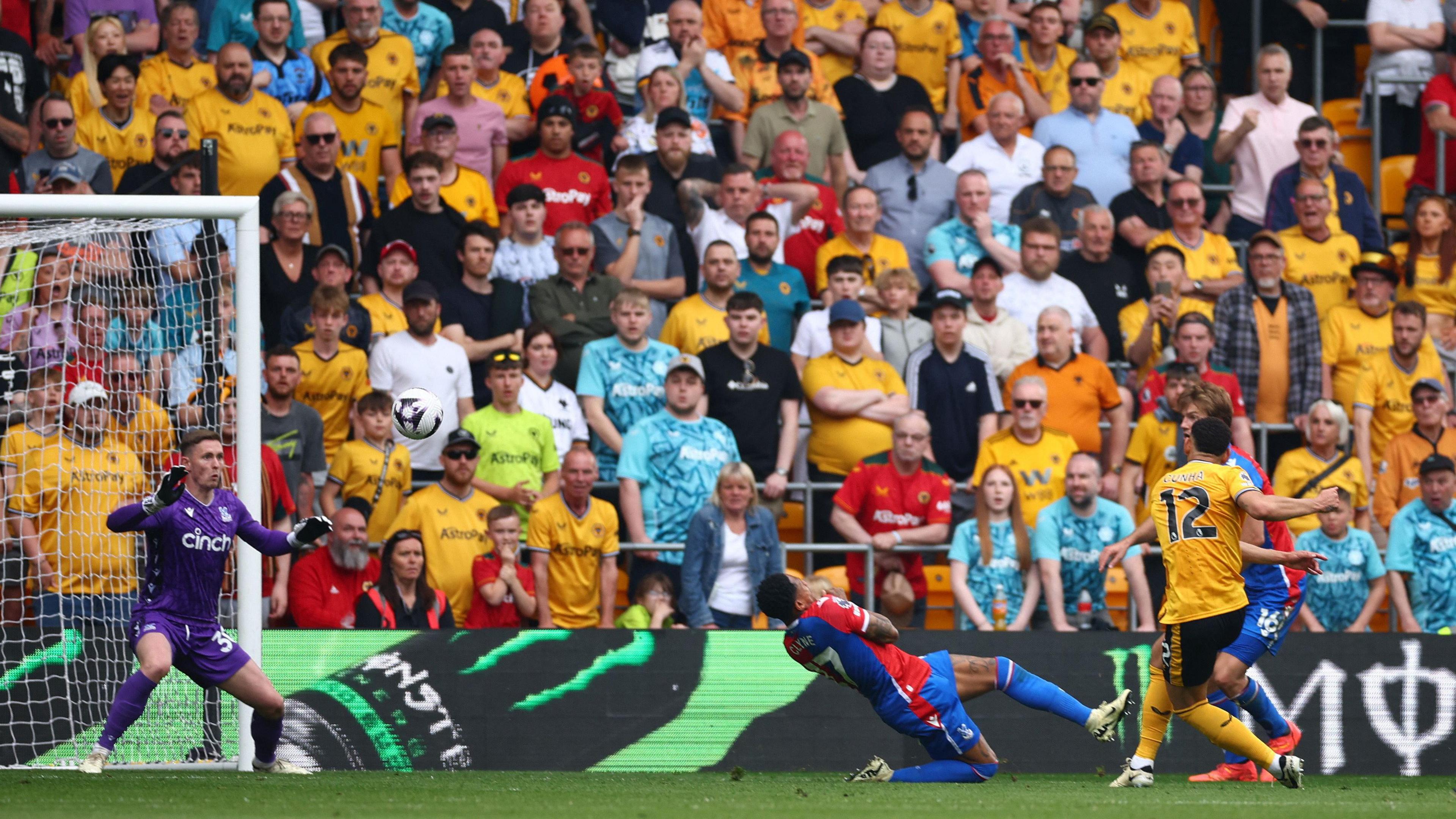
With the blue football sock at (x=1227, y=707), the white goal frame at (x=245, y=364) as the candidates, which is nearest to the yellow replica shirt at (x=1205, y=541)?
the blue football sock at (x=1227, y=707)

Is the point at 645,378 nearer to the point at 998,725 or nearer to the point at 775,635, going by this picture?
the point at 775,635

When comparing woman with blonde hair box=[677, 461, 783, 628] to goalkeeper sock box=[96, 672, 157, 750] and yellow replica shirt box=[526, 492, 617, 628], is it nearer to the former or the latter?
yellow replica shirt box=[526, 492, 617, 628]

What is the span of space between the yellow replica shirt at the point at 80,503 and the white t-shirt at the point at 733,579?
382cm

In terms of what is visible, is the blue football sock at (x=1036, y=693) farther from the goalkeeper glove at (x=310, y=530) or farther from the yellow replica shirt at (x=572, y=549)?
the goalkeeper glove at (x=310, y=530)

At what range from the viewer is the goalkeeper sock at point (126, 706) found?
9.10 meters

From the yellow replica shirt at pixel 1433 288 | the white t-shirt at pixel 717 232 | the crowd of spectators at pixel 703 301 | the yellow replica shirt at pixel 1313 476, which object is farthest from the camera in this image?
the yellow replica shirt at pixel 1433 288

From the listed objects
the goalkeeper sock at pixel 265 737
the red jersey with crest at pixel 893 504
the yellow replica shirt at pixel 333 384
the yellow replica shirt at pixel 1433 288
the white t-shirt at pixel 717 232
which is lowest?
the goalkeeper sock at pixel 265 737

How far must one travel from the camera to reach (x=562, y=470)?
1203cm

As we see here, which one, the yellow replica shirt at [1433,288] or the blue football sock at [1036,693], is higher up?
the yellow replica shirt at [1433,288]

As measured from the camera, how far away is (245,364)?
10023 mm

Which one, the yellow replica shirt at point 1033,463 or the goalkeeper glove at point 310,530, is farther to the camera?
the yellow replica shirt at point 1033,463

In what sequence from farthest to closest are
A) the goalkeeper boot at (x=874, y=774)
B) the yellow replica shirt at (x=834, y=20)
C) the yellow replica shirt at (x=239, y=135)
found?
1. the yellow replica shirt at (x=834, y=20)
2. the yellow replica shirt at (x=239, y=135)
3. the goalkeeper boot at (x=874, y=774)

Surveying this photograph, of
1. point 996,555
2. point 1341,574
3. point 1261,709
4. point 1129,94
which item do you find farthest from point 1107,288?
point 1261,709

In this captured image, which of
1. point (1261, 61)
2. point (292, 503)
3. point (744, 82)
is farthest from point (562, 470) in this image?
point (1261, 61)
